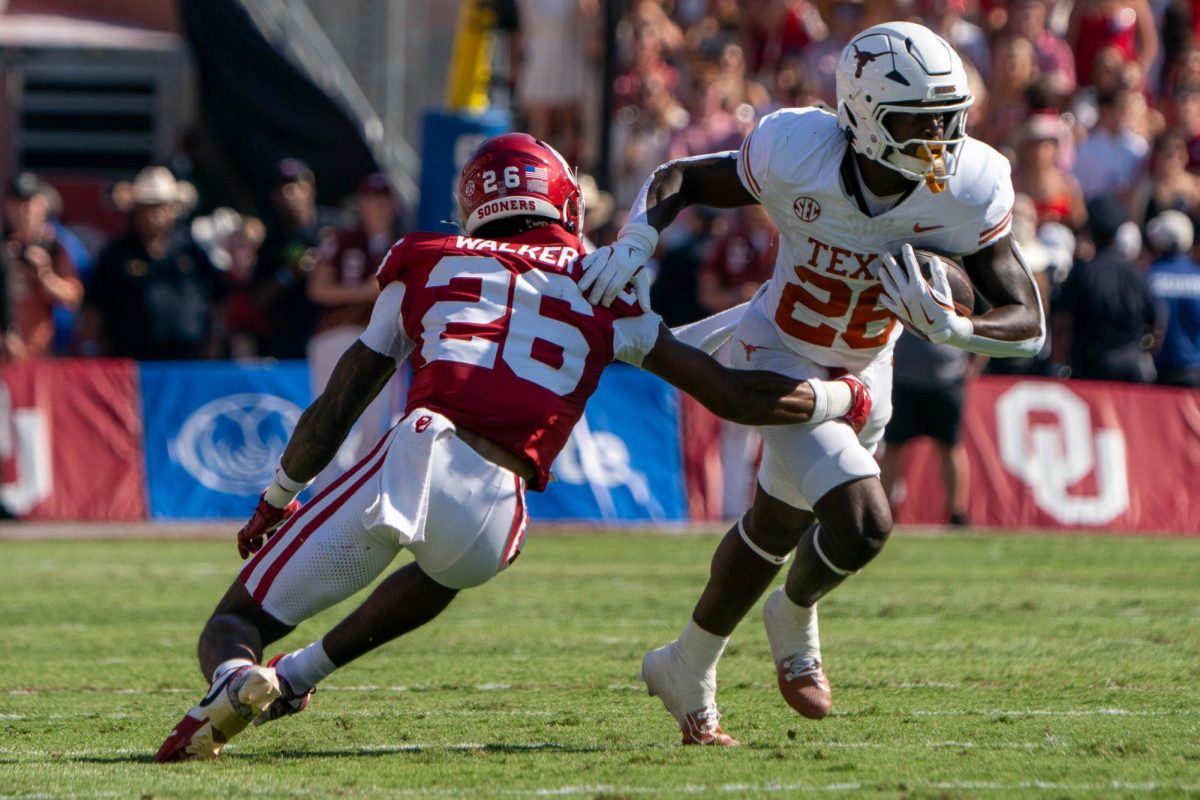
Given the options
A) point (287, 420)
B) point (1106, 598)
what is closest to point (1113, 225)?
point (1106, 598)

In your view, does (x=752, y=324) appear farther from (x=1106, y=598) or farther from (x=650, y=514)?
(x=650, y=514)

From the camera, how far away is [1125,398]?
12.3m

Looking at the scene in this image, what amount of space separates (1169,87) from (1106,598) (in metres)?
7.16

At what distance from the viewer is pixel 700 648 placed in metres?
5.52

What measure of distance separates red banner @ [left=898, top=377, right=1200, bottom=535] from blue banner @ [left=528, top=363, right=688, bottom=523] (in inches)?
57.4

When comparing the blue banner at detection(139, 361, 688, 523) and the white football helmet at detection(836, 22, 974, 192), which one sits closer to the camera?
the white football helmet at detection(836, 22, 974, 192)

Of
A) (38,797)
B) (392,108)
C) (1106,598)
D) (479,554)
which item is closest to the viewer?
(38,797)

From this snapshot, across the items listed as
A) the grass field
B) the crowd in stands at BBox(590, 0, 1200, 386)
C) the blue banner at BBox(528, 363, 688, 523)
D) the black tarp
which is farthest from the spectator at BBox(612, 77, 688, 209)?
the grass field

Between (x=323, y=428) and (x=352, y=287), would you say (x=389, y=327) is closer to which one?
(x=323, y=428)

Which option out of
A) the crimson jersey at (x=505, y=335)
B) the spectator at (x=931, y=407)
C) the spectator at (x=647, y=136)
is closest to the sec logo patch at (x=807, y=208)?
the crimson jersey at (x=505, y=335)

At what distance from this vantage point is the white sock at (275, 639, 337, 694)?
4891 mm

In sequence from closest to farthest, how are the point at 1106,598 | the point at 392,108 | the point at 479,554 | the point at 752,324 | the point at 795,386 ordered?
the point at 479,554
the point at 795,386
the point at 752,324
the point at 1106,598
the point at 392,108

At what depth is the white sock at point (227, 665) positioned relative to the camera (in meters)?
4.68

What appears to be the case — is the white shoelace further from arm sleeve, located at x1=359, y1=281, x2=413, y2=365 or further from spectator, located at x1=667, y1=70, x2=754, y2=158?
spectator, located at x1=667, y1=70, x2=754, y2=158
